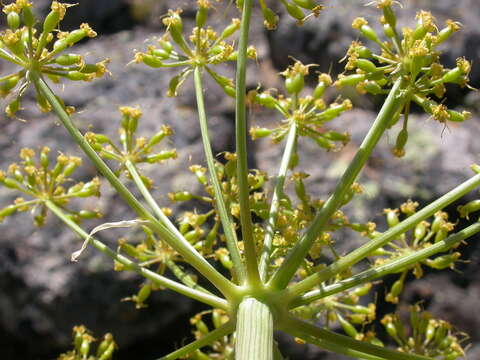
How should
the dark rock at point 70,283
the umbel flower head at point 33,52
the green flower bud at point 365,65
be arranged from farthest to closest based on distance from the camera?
the dark rock at point 70,283 < the green flower bud at point 365,65 < the umbel flower head at point 33,52

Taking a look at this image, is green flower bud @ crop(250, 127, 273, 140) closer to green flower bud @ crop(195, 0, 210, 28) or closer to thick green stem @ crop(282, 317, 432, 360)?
green flower bud @ crop(195, 0, 210, 28)

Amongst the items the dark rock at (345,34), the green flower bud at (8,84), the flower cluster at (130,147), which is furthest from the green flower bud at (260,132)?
the dark rock at (345,34)

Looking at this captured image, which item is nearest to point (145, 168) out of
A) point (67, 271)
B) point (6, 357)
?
point (67, 271)

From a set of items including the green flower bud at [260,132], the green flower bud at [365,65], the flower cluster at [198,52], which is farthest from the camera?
the green flower bud at [260,132]

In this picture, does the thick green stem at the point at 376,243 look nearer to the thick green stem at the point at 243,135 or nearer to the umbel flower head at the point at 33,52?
the thick green stem at the point at 243,135

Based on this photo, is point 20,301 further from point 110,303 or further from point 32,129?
point 32,129
